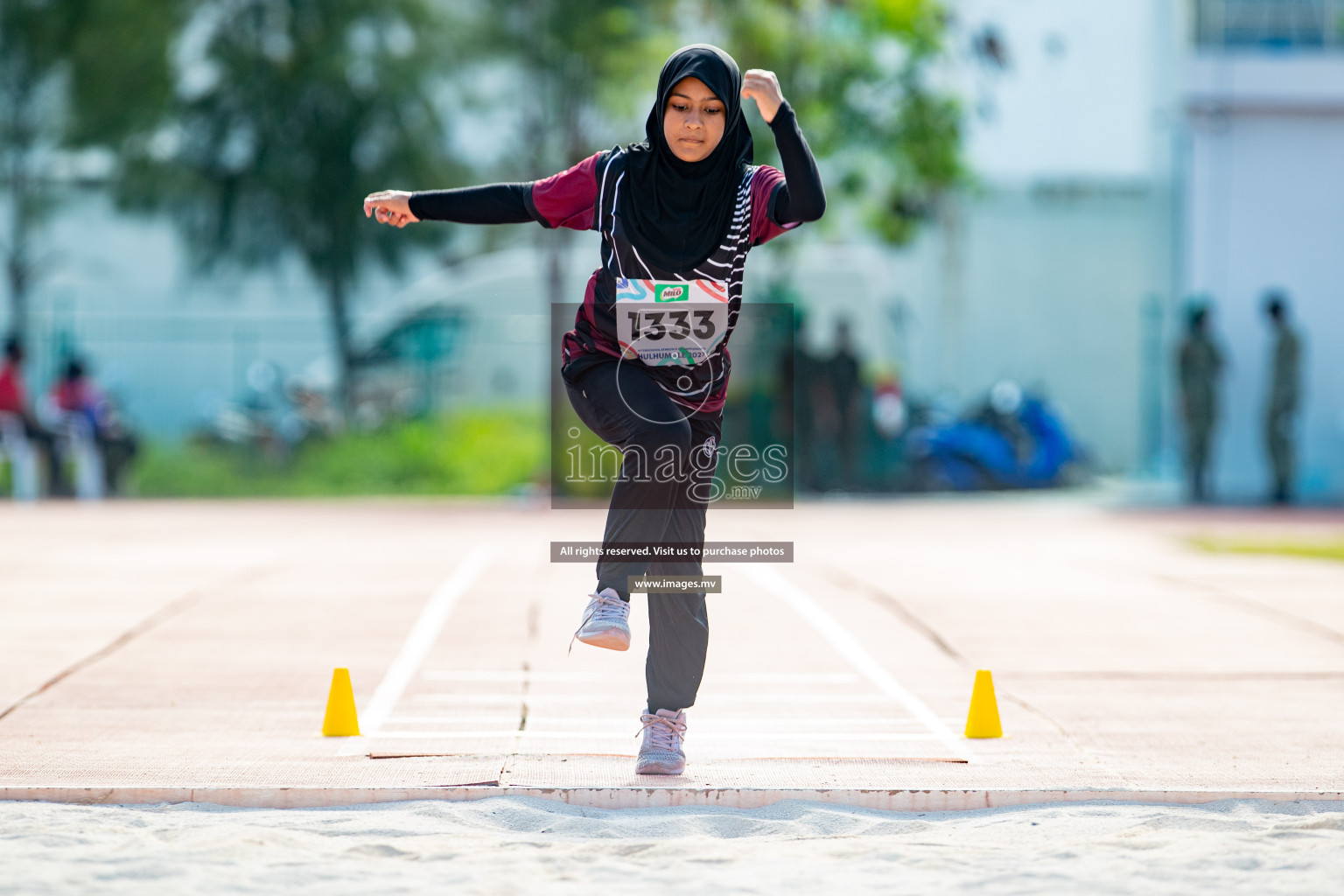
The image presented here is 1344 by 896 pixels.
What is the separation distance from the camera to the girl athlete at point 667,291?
4.55m

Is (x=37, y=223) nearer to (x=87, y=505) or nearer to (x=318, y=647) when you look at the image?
(x=87, y=505)

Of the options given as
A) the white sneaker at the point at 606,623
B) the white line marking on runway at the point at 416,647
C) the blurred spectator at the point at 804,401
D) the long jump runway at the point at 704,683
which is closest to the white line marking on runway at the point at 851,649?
the long jump runway at the point at 704,683

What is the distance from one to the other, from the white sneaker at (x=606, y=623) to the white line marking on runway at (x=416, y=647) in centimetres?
107

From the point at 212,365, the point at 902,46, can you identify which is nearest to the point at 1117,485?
the point at 902,46

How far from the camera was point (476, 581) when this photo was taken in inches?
382

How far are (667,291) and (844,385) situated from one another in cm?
1324

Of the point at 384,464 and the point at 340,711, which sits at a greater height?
the point at 384,464

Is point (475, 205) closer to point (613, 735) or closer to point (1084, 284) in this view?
point (613, 735)

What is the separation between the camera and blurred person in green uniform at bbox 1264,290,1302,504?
56.1ft

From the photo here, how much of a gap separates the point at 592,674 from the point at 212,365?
14601 millimetres

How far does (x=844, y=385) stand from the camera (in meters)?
17.8

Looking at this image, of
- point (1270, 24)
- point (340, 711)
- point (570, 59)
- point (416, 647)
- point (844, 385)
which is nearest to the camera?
point (340, 711)

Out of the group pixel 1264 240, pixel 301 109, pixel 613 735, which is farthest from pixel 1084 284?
pixel 613 735

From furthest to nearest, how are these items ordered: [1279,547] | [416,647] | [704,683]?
[1279,547] → [416,647] → [704,683]
